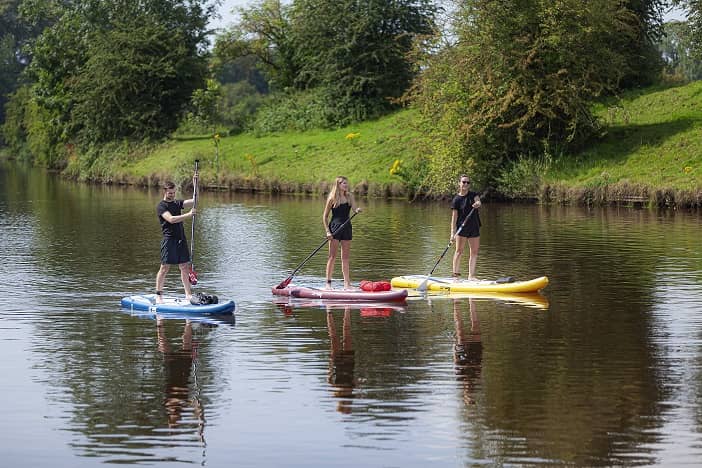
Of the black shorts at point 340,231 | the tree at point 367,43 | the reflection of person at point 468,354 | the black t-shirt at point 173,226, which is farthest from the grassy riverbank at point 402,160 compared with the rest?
the black t-shirt at point 173,226

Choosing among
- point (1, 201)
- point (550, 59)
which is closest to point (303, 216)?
point (550, 59)

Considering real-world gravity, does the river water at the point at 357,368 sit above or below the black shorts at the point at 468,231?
below

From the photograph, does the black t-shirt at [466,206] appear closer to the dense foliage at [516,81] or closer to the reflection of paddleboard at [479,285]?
the reflection of paddleboard at [479,285]

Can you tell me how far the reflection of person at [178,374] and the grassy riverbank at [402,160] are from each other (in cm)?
2789

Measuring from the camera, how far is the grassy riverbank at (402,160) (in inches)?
1694

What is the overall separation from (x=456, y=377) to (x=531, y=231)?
20.3 metres

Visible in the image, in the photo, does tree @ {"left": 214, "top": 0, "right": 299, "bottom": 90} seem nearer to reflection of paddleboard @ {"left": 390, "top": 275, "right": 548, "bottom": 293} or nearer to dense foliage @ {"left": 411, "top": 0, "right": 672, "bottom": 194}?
dense foliage @ {"left": 411, "top": 0, "right": 672, "bottom": 194}

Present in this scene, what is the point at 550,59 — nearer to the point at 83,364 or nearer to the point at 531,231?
the point at 531,231

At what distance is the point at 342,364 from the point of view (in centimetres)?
1476

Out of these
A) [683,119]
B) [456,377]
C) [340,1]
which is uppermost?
[340,1]

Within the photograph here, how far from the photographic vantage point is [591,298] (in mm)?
20531

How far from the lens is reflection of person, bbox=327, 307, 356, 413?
13.0m

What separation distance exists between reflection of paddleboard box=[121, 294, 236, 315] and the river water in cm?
34

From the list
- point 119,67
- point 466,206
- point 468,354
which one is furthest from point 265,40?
point 468,354
